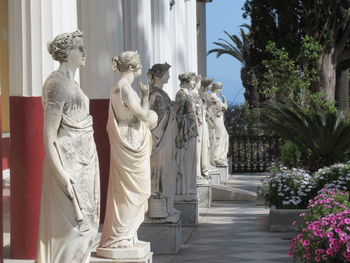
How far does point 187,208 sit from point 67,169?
745cm

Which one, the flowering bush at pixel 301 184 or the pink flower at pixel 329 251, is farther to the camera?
the flowering bush at pixel 301 184

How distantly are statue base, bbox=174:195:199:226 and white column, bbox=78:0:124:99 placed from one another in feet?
10.3

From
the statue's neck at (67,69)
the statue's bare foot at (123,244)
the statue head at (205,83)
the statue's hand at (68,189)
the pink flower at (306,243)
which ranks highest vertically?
the statue head at (205,83)

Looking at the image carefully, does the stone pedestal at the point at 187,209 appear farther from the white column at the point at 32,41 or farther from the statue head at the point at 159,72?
the white column at the point at 32,41

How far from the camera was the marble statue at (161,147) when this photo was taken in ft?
35.5

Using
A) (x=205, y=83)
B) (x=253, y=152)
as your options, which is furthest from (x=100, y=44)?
(x=253, y=152)

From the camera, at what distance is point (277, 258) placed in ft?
35.1

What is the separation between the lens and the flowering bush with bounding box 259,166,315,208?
529 inches

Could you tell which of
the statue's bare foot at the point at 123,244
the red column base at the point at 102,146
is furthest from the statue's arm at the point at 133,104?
the red column base at the point at 102,146

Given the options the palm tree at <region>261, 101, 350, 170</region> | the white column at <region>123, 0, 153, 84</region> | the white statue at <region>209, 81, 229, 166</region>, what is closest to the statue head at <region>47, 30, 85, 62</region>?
the white column at <region>123, 0, 153, 84</region>

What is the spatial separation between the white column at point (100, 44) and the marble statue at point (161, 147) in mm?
639

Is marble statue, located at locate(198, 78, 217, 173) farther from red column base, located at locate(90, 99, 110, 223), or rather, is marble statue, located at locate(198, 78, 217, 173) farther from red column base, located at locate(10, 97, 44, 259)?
red column base, located at locate(10, 97, 44, 259)

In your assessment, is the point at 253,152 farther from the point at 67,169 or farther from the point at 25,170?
the point at 67,169

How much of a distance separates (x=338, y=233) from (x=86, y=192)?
99.5 inches
